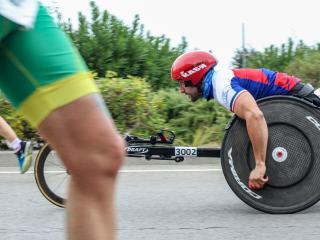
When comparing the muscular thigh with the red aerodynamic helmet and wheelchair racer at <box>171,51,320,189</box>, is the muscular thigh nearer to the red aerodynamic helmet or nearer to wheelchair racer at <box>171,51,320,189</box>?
wheelchair racer at <box>171,51,320,189</box>

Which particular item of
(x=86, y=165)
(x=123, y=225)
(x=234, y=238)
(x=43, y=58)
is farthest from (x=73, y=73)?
(x=123, y=225)

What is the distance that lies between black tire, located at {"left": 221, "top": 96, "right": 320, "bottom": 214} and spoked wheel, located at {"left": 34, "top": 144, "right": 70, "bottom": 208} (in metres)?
1.37

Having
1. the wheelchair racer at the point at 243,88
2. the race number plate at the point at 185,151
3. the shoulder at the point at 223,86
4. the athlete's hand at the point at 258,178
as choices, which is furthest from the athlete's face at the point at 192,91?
the athlete's hand at the point at 258,178

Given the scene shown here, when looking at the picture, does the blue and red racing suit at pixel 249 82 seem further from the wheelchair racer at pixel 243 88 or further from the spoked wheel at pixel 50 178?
the spoked wheel at pixel 50 178

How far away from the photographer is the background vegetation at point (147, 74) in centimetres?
920

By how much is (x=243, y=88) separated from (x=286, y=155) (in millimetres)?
574

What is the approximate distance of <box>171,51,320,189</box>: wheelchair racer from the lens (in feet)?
16.6

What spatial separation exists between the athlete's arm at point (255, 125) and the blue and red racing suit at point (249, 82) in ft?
0.46

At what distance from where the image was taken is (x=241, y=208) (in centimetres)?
544

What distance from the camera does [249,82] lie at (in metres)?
5.29

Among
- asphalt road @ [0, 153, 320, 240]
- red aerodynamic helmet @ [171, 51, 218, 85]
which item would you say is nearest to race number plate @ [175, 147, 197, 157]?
asphalt road @ [0, 153, 320, 240]

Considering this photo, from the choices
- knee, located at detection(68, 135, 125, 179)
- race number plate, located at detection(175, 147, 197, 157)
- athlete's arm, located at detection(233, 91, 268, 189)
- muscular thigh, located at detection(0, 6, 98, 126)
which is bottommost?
race number plate, located at detection(175, 147, 197, 157)

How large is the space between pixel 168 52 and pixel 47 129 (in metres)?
10.3

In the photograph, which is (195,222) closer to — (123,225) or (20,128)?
(123,225)
